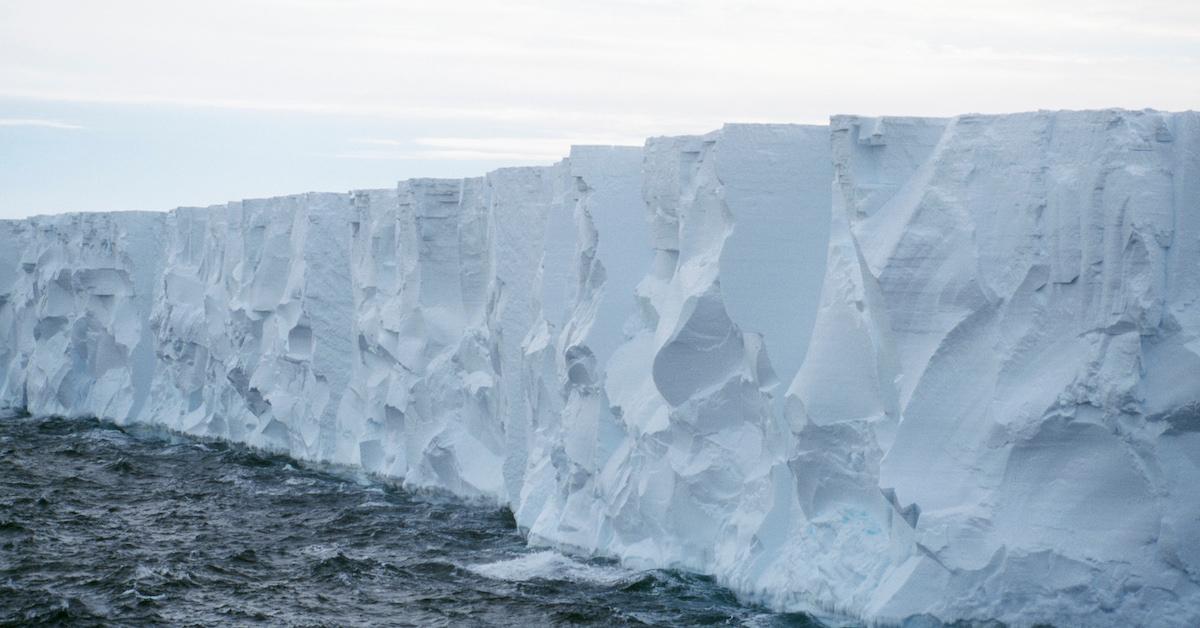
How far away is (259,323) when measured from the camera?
1986cm

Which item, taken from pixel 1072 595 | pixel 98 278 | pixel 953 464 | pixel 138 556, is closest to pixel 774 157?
pixel 953 464

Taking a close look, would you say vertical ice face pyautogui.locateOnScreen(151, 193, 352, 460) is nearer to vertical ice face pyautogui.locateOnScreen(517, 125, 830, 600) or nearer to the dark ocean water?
the dark ocean water

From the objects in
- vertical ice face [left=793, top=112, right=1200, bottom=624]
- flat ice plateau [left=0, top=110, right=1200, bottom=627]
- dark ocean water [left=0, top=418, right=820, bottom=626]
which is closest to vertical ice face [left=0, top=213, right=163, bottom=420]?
dark ocean water [left=0, top=418, right=820, bottom=626]

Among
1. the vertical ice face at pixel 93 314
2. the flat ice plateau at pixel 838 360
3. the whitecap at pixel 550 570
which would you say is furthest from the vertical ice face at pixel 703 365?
the vertical ice face at pixel 93 314

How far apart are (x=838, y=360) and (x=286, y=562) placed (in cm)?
571

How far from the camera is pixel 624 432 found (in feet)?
38.6

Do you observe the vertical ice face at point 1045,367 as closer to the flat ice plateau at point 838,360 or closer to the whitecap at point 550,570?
the flat ice plateau at point 838,360

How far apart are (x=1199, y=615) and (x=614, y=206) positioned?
20.6ft

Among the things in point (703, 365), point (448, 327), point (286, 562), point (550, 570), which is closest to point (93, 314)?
point (448, 327)

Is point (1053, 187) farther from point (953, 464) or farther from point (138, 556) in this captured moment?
point (138, 556)

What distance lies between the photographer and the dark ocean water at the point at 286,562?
10.1 meters

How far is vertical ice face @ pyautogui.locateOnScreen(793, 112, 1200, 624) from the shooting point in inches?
310

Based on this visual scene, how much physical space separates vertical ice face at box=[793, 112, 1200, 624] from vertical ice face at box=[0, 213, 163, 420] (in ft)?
58.8

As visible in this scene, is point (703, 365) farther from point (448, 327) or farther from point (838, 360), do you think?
point (448, 327)
